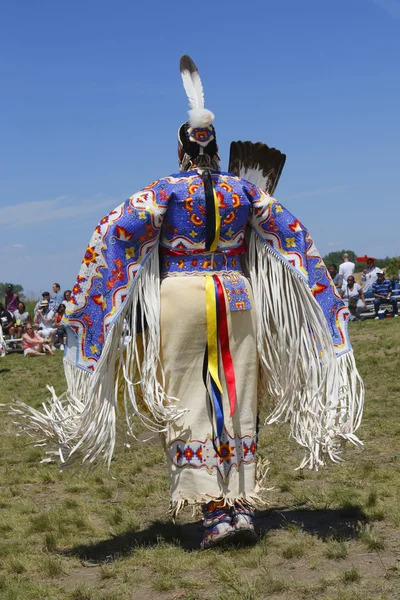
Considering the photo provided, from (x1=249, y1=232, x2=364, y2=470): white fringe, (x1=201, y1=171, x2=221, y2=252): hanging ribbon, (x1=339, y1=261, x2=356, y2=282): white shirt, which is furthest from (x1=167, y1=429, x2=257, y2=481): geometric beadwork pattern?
(x1=339, y1=261, x2=356, y2=282): white shirt

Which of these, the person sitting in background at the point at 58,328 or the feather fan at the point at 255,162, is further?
the person sitting in background at the point at 58,328

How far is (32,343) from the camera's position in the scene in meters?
13.5

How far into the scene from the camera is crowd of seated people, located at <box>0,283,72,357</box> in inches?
533

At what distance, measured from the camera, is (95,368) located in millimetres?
3385

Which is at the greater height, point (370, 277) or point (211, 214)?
point (370, 277)

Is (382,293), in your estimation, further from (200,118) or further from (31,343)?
(200,118)

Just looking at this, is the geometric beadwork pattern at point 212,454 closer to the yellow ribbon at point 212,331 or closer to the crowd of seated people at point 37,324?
the yellow ribbon at point 212,331

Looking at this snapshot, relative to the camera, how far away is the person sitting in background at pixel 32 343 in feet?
44.1

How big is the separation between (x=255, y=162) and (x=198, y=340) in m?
0.96

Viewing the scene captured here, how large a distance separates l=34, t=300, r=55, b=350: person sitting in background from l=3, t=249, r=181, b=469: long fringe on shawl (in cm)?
1042

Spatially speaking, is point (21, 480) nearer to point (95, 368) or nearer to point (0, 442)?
point (0, 442)

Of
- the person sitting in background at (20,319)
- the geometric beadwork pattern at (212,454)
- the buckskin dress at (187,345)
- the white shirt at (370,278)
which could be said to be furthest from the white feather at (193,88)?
the person sitting in background at (20,319)

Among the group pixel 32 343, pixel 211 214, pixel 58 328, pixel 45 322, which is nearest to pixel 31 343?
pixel 32 343

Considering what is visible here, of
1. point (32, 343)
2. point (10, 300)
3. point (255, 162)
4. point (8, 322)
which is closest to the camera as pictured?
point (255, 162)
